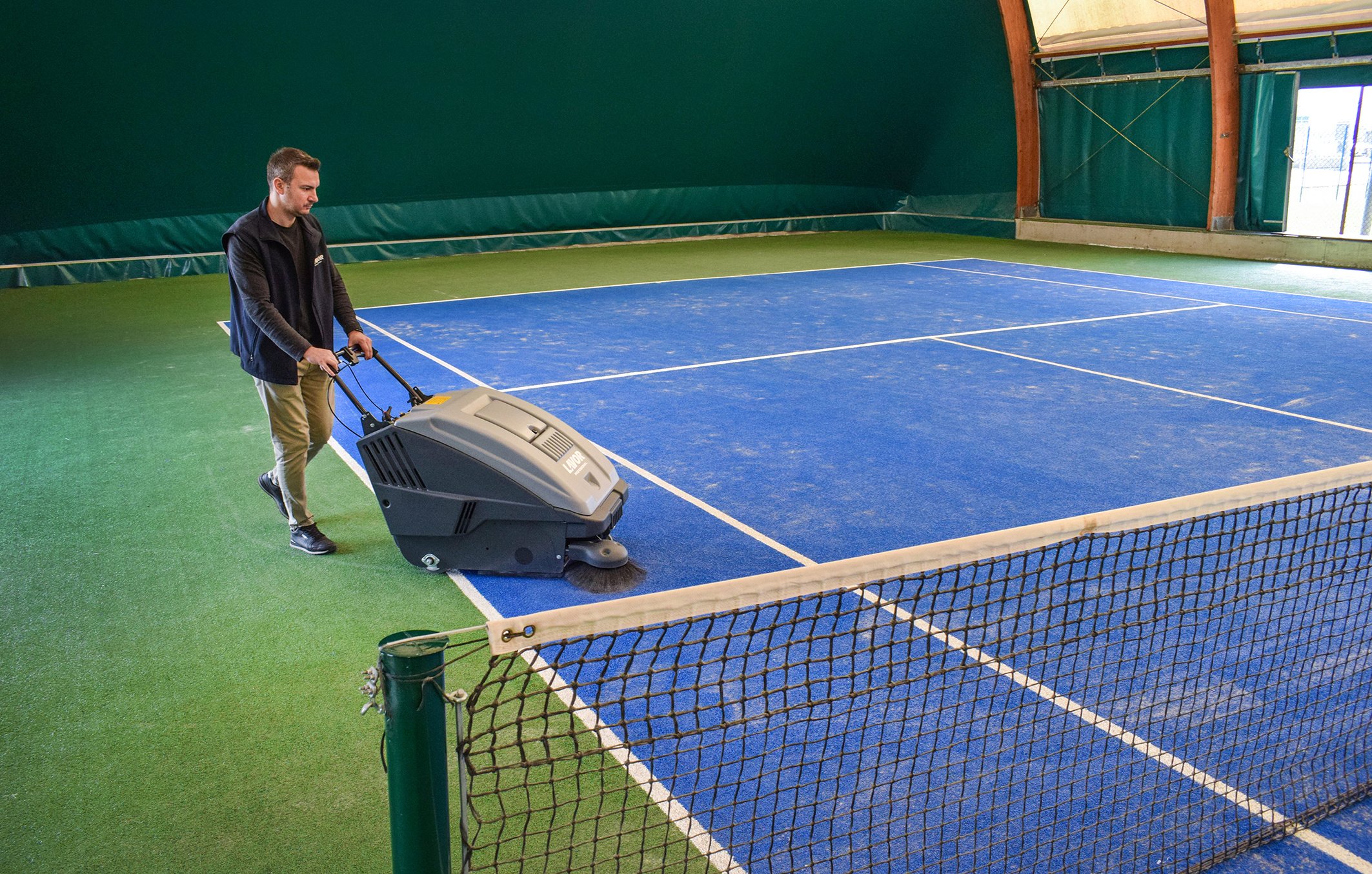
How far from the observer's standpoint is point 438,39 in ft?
52.3

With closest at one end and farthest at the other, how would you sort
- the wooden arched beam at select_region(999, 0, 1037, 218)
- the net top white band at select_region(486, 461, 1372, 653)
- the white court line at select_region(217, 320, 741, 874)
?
the net top white band at select_region(486, 461, 1372, 653)
the white court line at select_region(217, 320, 741, 874)
the wooden arched beam at select_region(999, 0, 1037, 218)

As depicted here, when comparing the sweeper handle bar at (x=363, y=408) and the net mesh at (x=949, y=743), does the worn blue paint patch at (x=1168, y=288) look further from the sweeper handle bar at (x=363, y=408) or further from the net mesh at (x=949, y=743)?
the sweeper handle bar at (x=363, y=408)

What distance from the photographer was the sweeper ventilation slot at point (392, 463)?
4.75 m

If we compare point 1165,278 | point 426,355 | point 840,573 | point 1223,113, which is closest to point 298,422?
point 840,573

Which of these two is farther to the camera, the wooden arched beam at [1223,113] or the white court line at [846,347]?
the wooden arched beam at [1223,113]

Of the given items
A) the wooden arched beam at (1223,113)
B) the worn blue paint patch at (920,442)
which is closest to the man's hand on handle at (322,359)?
the worn blue paint patch at (920,442)

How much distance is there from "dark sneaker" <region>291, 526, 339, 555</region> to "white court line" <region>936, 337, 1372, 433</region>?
243 inches

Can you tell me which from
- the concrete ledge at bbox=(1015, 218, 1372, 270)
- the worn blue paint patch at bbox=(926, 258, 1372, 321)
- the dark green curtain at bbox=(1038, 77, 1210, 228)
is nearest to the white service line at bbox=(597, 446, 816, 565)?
the worn blue paint patch at bbox=(926, 258, 1372, 321)

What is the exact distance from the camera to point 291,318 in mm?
4988

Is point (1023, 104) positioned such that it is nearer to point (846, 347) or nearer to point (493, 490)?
point (846, 347)

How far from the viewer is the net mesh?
118 inches

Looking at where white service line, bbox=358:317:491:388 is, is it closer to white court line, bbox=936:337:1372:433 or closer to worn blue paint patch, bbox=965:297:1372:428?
white court line, bbox=936:337:1372:433

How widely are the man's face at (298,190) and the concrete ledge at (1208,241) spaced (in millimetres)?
15301

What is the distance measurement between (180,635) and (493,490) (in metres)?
1.37
